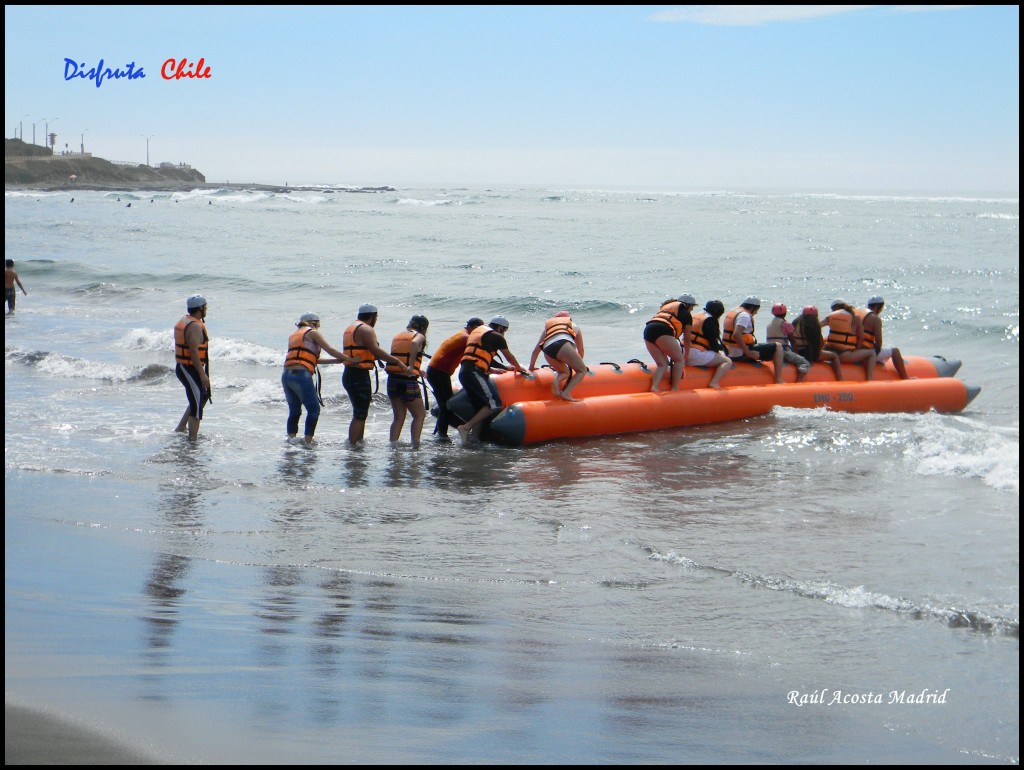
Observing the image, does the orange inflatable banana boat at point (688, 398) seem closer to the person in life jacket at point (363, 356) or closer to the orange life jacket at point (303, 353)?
the person in life jacket at point (363, 356)

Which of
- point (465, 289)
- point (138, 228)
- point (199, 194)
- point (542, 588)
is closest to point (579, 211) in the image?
point (199, 194)

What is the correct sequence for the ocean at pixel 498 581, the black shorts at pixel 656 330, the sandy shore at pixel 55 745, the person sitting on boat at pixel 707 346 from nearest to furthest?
the sandy shore at pixel 55 745, the ocean at pixel 498 581, the black shorts at pixel 656 330, the person sitting on boat at pixel 707 346

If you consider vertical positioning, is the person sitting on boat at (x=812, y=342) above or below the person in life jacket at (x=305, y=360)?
above

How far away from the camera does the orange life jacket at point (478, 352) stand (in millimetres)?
8812

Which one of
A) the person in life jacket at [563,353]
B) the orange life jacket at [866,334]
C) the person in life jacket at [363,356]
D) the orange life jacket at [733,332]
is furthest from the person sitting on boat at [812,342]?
the person in life jacket at [363,356]

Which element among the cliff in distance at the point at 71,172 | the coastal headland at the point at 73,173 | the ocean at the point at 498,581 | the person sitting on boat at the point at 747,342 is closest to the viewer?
the ocean at the point at 498,581

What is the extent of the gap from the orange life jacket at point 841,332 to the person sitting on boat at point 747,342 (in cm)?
70

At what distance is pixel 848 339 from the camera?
1070 cm

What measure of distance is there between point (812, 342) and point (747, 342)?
80 cm

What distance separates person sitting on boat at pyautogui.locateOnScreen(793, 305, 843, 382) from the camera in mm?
10570

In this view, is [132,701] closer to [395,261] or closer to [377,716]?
[377,716]

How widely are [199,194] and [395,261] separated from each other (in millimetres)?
49316

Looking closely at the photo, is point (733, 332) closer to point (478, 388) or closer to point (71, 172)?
point (478, 388)

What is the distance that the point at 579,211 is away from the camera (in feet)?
220
